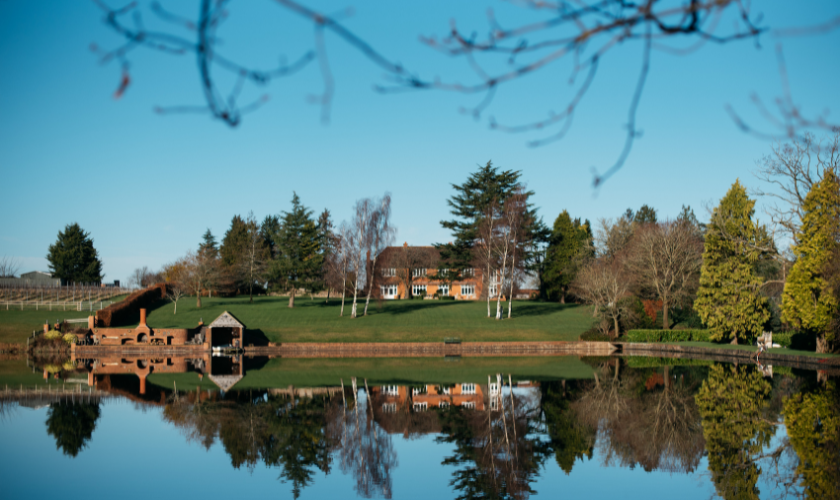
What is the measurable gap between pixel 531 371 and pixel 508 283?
20.8m

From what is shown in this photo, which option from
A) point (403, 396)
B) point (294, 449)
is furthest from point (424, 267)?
point (294, 449)

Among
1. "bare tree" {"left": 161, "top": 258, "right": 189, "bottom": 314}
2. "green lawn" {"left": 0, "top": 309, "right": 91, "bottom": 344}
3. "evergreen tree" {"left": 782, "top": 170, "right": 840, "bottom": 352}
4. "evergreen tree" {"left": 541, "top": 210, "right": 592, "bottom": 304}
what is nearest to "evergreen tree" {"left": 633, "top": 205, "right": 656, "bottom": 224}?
"evergreen tree" {"left": 541, "top": 210, "right": 592, "bottom": 304}

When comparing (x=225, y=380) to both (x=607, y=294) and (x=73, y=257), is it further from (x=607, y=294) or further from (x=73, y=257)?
(x=73, y=257)

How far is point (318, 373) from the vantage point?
2808 cm

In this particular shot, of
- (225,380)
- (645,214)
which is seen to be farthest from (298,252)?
(645,214)

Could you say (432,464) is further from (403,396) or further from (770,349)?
(770,349)

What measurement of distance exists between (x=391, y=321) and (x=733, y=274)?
22.4 meters

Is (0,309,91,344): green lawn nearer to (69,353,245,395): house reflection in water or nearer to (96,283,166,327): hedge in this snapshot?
(96,283,166,327): hedge

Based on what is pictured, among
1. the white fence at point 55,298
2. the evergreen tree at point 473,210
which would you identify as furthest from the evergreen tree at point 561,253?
the white fence at point 55,298

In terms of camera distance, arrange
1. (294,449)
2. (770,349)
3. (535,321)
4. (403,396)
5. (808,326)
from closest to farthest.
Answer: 1. (294,449)
2. (403,396)
3. (808,326)
4. (770,349)
5. (535,321)

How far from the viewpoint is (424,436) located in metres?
16.0

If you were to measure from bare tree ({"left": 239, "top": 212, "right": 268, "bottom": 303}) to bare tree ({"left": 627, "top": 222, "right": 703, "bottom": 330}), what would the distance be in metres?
31.5

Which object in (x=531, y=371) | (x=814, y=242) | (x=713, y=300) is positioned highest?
(x=814, y=242)

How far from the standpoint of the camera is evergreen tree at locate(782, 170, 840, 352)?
29906 millimetres
